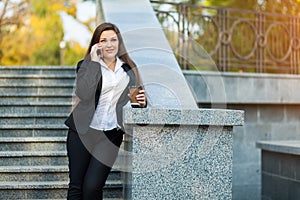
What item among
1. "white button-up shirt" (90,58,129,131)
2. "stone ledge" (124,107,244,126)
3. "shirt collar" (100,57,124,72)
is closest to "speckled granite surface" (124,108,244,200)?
"stone ledge" (124,107,244,126)

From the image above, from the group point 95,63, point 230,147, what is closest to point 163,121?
point 230,147

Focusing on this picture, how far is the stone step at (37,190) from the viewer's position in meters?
4.40

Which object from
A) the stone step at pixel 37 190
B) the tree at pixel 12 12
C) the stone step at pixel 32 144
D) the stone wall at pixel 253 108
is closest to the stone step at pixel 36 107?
the stone step at pixel 32 144

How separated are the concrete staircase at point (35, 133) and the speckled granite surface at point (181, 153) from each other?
129 cm

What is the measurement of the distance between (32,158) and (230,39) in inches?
162

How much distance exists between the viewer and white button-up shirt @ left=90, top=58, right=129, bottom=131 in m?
3.61

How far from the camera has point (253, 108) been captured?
7.20 metres

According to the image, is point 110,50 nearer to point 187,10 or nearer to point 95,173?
point 95,173

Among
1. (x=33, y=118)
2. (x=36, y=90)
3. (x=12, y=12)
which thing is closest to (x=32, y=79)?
(x=36, y=90)

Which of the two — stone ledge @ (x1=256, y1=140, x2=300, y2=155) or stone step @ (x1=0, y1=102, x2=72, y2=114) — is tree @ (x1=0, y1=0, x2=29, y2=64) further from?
stone ledge @ (x1=256, y1=140, x2=300, y2=155)

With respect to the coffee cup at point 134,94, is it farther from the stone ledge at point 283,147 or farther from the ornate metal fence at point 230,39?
the ornate metal fence at point 230,39

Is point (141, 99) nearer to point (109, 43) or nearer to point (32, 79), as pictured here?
point (109, 43)

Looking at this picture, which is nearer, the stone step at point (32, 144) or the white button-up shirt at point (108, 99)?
the white button-up shirt at point (108, 99)

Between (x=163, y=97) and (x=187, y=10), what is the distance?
389 cm
